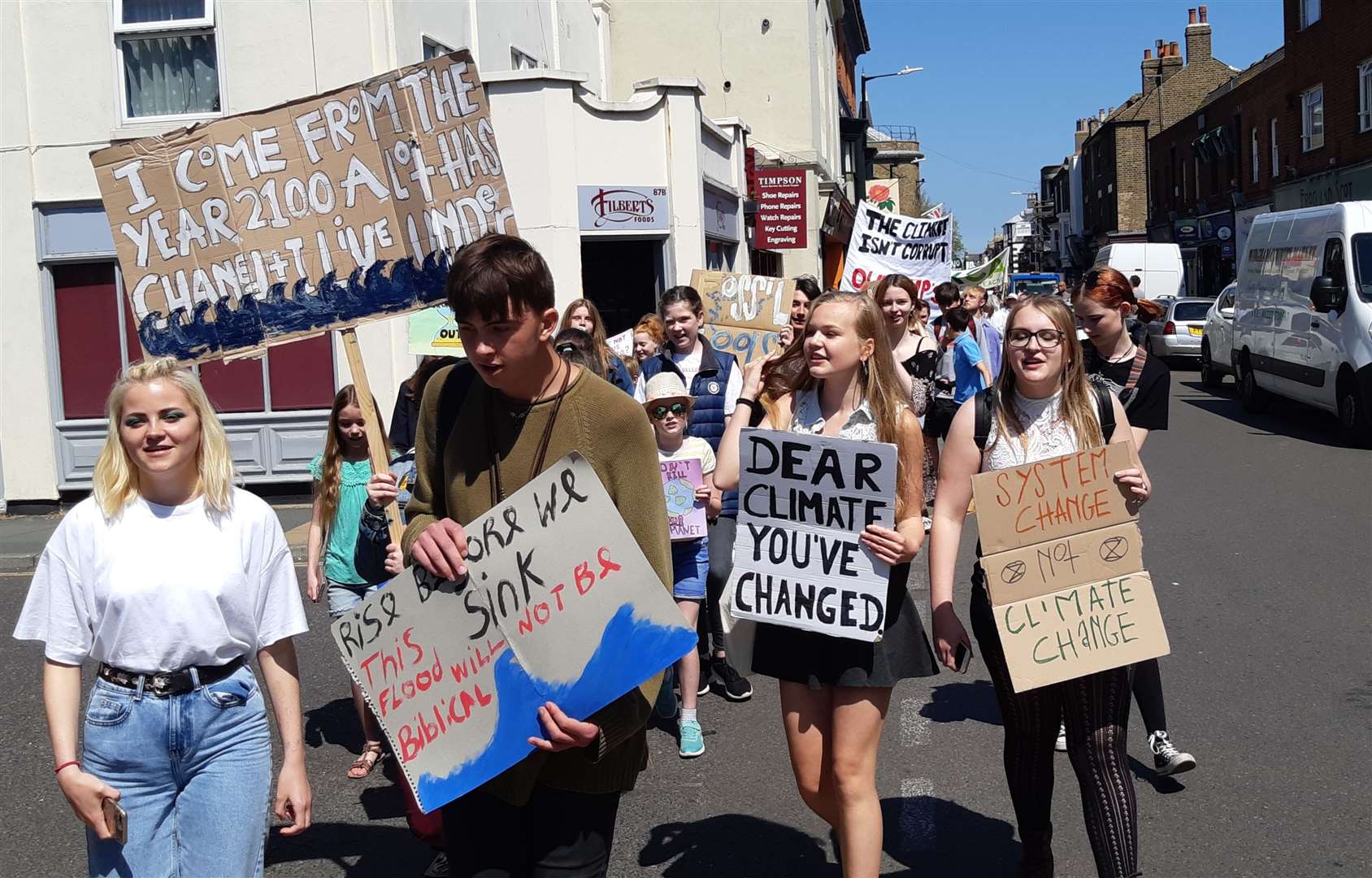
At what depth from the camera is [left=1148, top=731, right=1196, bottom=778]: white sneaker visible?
5137 mm

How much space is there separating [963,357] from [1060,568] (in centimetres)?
559

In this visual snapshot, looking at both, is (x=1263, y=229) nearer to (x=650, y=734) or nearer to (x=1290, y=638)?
(x=1290, y=638)

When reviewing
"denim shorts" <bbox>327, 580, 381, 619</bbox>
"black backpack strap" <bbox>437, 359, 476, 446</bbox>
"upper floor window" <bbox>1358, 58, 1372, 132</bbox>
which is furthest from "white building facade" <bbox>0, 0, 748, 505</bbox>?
"upper floor window" <bbox>1358, 58, 1372, 132</bbox>

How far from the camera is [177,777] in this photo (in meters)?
Result: 3.07

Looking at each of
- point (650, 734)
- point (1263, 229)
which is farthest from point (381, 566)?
point (1263, 229)

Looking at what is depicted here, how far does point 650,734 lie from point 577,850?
3406 millimetres

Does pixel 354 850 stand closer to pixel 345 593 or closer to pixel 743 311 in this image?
pixel 345 593

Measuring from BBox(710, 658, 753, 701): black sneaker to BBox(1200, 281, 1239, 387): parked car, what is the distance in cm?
1610

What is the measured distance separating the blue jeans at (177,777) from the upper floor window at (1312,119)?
35.3m

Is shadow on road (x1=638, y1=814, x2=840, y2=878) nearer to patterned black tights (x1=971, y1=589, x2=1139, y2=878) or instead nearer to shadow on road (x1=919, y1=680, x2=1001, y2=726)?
patterned black tights (x1=971, y1=589, x2=1139, y2=878)

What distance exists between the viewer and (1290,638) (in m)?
7.21

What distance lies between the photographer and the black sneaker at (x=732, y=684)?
6.66 metres

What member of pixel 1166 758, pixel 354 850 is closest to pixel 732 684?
pixel 1166 758

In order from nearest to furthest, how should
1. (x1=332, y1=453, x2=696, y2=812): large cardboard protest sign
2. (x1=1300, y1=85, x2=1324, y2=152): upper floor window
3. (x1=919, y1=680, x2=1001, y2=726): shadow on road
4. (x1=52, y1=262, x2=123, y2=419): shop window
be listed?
1. (x1=332, y1=453, x2=696, y2=812): large cardboard protest sign
2. (x1=919, y1=680, x2=1001, y2=726): shadow on road
3. (x1=52, y1=262, x2=123, y2=419): shop window
4. (x1=1300, y1=85, x2=1324, y2=152): upper floor window
